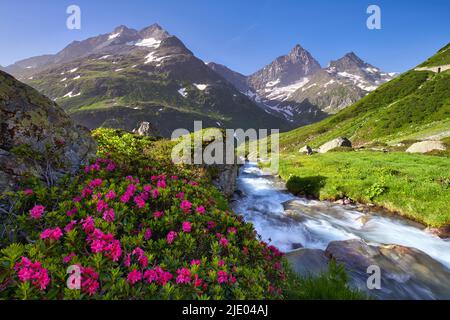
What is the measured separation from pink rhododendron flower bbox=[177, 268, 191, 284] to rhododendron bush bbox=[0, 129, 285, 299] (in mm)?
21

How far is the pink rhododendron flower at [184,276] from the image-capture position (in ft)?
13.8

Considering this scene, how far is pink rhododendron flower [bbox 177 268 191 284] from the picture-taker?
4219mm

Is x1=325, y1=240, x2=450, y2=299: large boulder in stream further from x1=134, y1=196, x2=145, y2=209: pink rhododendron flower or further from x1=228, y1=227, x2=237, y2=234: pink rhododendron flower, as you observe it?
x1=134, y1=196, x2=145, y2=209: pink rhododendron flower

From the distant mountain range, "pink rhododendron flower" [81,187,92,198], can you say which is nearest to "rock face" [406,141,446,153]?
the distant mountain range

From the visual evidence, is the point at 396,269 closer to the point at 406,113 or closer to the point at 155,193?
the point at 155,193

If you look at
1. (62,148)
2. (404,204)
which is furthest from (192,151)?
(404,204)

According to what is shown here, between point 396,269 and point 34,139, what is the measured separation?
45.5ft

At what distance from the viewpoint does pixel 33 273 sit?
3699mm

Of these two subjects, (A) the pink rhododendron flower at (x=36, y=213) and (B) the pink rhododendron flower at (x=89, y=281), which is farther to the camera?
(A) the pink rhododendron flower at (x=36, y=213)

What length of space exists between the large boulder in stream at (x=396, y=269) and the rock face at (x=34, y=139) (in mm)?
10165

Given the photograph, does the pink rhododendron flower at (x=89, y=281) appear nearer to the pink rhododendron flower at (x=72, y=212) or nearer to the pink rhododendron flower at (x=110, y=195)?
the pink rhododendron flower at (x=72, y=212)

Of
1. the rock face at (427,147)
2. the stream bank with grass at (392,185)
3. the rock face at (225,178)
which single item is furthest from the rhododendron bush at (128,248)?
the rock face at (427,147)

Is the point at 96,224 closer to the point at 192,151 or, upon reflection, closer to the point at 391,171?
the point at 192,151

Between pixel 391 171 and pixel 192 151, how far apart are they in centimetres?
1844
